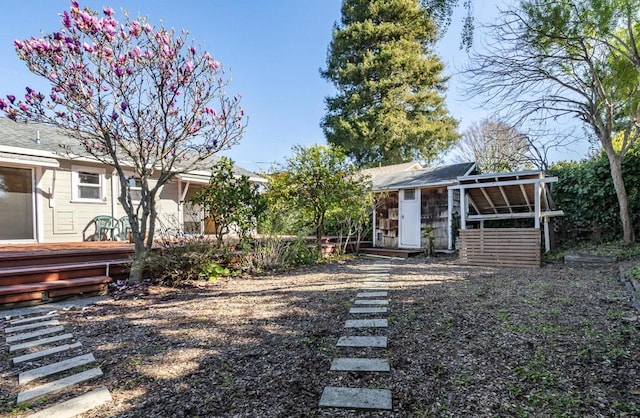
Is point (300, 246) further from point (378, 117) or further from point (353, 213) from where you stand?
point (378, 117)

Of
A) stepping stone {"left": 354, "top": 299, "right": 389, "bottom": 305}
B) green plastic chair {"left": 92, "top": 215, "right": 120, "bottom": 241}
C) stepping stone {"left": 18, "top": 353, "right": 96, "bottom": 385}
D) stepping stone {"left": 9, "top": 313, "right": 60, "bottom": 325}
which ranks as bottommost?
stepping stone {"left": 9, "top": 313, "right": 60, "bottom": 325}

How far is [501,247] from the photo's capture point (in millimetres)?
7371

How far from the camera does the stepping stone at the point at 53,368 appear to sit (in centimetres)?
233

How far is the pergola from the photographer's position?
7262 millimetres

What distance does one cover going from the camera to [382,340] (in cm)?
283

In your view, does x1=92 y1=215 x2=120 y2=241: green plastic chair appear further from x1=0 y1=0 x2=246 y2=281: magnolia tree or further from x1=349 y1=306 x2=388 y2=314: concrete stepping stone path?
x1=349 y1=306 x2=388 y2=314: concrete stepping stone path

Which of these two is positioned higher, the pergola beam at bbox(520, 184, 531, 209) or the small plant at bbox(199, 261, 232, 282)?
the pergola beam at bbox(520, 184, 531, 209)

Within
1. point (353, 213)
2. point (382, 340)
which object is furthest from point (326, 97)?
point (382, 340)

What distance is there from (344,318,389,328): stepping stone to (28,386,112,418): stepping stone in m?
1.99

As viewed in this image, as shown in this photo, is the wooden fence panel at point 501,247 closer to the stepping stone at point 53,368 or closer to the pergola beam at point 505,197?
the pergola beam at point 505,197

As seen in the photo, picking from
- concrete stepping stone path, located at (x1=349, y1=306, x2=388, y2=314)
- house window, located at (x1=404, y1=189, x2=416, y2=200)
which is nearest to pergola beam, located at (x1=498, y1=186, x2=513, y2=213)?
house window, located at (x1=404, y1=189, x2=416, y2=200)

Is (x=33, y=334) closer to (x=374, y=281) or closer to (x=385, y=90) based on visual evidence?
(x=374, y=281)

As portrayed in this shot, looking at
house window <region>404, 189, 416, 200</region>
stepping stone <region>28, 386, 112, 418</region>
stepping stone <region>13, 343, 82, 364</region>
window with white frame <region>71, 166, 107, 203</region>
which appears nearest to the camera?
stepping stone <region>28, 386, 112, 418</region>

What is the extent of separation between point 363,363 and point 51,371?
2260 millimetres
